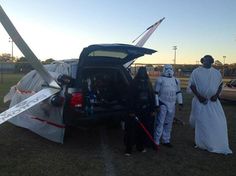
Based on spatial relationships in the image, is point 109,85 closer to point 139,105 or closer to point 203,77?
point 139,105

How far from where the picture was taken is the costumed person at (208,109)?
25.1 ft

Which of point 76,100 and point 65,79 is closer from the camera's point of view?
point 76,100

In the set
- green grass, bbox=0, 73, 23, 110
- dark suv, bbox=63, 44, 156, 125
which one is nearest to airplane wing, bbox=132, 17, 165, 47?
dark suv, bbox=63, 44, 156, 125

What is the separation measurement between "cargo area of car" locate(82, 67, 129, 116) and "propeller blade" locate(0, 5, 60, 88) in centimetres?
64

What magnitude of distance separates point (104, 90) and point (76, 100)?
1048mm

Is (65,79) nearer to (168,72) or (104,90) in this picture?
(104,90)

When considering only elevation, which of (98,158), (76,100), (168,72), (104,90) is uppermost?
(168,72)

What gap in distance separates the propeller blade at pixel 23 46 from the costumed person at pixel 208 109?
109 inches

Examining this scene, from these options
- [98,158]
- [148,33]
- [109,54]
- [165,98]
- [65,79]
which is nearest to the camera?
[98,158]

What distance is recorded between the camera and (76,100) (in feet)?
23.8

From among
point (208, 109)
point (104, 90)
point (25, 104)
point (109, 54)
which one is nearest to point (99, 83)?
point (104, 90)

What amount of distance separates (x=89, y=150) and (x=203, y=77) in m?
2.64

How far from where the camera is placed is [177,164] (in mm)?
6684

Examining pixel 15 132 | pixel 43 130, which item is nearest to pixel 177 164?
pixel 43 130
